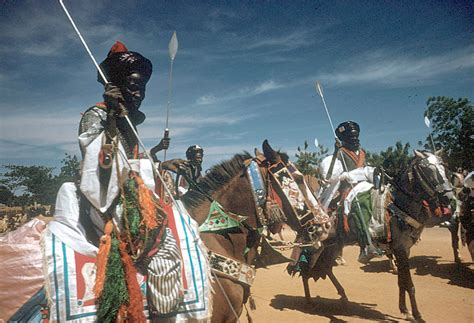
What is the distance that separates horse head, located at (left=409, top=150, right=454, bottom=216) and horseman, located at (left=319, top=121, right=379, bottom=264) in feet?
3.64

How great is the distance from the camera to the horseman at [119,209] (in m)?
1.92

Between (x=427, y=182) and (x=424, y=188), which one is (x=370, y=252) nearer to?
(x=424, y=188)

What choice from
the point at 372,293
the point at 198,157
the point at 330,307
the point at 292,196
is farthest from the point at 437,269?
the point at 292,196

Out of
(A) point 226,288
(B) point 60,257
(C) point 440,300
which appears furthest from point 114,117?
(C) point 440,300

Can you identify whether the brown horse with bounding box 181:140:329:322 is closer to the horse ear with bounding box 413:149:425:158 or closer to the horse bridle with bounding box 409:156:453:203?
the horse bridle with bounding box 409:156:453:203

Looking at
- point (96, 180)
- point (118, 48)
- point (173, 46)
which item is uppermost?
point (173, 46)

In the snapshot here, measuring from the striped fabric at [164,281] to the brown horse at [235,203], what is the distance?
529 millimetres

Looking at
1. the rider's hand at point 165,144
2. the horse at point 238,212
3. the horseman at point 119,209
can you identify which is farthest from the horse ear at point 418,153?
the horseman at point 119,209

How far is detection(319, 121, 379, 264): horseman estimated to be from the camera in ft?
20.2

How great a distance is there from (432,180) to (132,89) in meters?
5.23

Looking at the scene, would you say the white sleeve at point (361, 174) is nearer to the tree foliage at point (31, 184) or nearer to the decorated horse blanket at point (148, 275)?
the decorated horse blanket at point (148, 275)

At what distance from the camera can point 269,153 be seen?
298 cm

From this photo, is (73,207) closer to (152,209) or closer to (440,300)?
(152,209)

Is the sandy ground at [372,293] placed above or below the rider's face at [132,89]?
below
